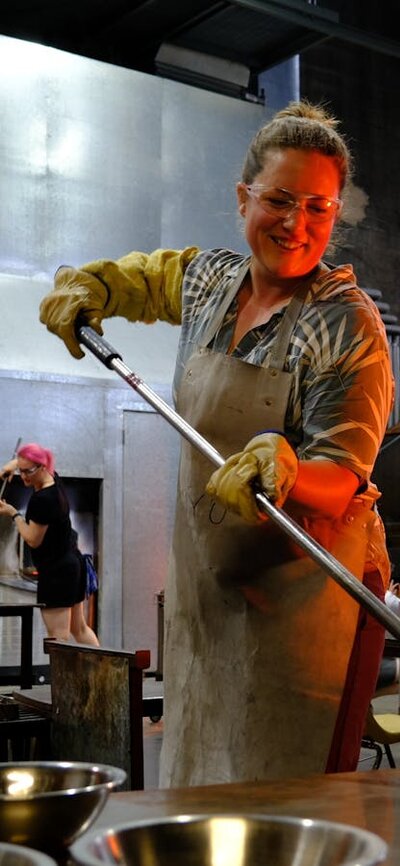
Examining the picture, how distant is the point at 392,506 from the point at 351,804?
33.5 feet

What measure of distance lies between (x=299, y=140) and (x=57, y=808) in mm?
1908

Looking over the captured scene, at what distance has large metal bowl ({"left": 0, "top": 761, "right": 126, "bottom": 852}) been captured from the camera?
2.95 feet

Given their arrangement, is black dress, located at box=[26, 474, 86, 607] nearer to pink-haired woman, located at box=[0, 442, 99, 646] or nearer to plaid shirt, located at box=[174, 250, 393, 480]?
pink-haired woman, located at box=[0, 442, 99, 646]

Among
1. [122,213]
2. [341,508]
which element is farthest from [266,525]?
[122,213]

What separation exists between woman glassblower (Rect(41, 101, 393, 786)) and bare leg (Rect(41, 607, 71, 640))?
4.77m

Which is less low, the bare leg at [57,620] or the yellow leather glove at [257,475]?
the yellow leather glove at [257,475]

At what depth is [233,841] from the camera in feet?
2.91

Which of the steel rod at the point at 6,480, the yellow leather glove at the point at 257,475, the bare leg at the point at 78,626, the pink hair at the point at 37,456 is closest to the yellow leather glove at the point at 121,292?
the yellow leather glove at the point at 257,475

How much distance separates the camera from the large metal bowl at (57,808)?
898 millimetres

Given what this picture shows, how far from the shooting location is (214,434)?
258cm

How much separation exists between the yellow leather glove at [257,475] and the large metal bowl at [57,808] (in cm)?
120

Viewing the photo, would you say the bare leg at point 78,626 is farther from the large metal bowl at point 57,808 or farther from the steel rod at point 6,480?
the large metal bowl at point 57,808

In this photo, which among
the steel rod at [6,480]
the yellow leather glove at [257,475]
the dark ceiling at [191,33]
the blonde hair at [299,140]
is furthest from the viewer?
the dark ceiling at [191,33]

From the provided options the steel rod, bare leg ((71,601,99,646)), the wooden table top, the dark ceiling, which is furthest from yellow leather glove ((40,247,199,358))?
the dark ceiling
